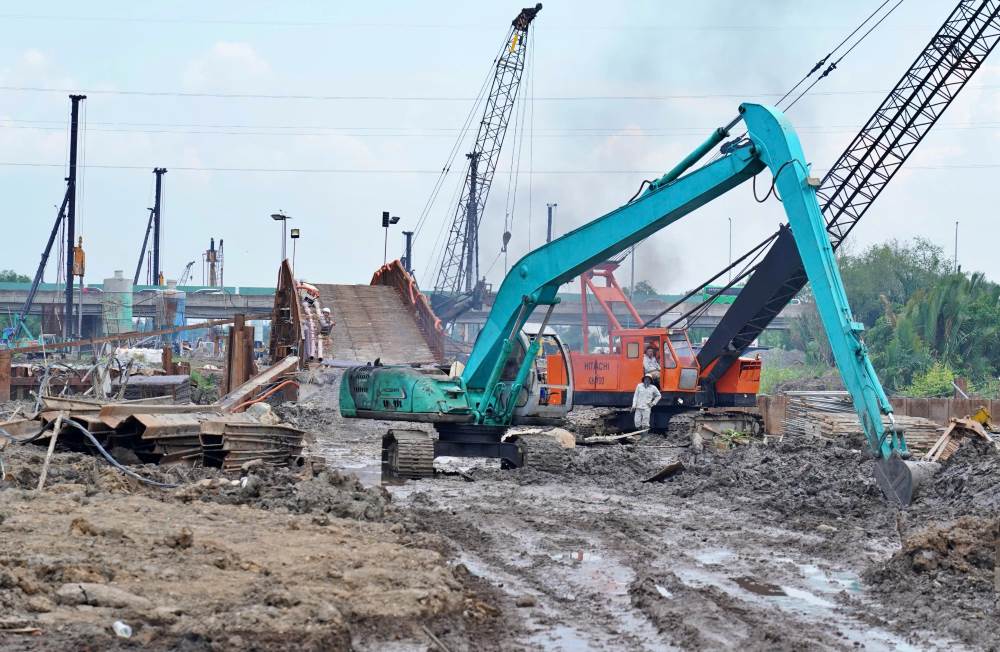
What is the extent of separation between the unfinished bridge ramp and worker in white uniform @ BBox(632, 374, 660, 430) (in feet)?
30.2

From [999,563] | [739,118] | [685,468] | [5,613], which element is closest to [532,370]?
[685,468]

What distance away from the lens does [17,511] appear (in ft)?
32.2

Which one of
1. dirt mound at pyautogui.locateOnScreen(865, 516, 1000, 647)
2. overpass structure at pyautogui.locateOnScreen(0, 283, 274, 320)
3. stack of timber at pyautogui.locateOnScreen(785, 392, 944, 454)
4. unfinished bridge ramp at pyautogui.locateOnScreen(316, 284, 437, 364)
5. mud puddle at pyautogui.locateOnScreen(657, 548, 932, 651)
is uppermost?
overpass structure at pyautogui.locateOnScreen(0, 283, 274, 320)

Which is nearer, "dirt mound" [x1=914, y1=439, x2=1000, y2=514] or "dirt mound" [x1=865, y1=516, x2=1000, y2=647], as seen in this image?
"dirt mound" [x1=865, y1=516, x2=1000, y2=647]

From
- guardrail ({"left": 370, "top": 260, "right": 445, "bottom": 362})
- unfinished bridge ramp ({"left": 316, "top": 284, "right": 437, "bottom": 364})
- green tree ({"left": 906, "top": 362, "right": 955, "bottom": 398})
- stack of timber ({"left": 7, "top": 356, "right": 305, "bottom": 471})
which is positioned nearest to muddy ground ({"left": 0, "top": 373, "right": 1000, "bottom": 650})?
stack of timber ({"left": 7, "top": 356, "right": 305, "bottom": 471})

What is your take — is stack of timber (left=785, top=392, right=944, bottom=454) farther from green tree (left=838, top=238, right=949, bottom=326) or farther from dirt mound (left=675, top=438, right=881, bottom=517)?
green tree (left=838, top=238, right=949, bottom=326)

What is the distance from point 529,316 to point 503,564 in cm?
760

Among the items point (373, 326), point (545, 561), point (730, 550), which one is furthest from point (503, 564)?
point (373, 326)

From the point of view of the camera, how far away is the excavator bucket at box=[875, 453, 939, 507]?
12.8 metres

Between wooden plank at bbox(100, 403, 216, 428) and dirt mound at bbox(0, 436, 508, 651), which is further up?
wooden plank at bbox(100, 403, 216, 428)

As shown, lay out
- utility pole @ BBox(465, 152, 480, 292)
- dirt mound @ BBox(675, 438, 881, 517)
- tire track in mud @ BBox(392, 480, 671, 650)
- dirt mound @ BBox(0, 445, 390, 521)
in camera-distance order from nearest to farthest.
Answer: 1. tire track in mud @ BBox(392, 480, 671, 650)
2. dirt mound @ BBox(0, 445, 390, 521)
3. dirt mound @ BBox(675, 438, 881, 517)
4. utility pole @ BBox(465, 152, 480, 292)

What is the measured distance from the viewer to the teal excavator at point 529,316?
14.6 meters

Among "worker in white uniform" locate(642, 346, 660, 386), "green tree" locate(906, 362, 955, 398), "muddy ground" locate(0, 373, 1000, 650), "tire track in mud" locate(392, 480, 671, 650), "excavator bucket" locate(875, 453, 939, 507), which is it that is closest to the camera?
"muddy ground" locate(0, 373, 1000, 650)

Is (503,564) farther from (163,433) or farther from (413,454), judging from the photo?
(413,454)
